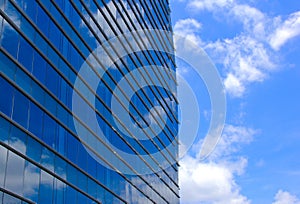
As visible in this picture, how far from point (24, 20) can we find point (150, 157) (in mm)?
29550

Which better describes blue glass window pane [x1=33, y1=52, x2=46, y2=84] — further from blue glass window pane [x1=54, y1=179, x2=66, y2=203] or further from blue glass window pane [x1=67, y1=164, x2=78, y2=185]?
blue glass window pane [x1=54, y1=179, x2=66, y2=203]

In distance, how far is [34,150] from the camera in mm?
26297

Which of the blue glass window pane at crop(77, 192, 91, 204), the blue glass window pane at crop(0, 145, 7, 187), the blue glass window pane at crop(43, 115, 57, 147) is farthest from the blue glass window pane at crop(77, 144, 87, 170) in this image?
the blue glass window pane at crop(0, 145, 7, 187)

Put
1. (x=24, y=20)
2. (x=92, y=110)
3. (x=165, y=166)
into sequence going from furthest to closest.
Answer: (x=165, y=166)
(x=92, y=110)
(x=24, y=20)

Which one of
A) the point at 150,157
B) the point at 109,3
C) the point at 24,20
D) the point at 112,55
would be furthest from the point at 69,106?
the point at 150,157

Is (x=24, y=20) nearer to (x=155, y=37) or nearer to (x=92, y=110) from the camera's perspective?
(x=92, y=110)

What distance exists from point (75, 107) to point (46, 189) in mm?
7941

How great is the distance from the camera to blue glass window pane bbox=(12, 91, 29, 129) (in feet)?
82.2

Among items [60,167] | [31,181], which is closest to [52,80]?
[60,167]

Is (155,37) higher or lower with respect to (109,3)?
higher

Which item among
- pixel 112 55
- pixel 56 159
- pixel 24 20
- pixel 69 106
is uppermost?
pixel 112 55

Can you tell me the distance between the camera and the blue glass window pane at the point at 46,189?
2644cm

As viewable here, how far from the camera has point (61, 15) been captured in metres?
33.4

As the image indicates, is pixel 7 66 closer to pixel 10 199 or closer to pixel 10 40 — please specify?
pixel 10 40
